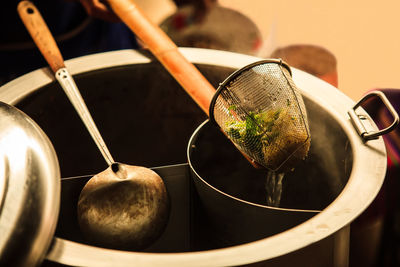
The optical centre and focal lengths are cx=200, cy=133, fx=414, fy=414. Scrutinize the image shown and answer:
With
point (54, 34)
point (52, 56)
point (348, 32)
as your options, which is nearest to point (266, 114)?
point (52, 56)

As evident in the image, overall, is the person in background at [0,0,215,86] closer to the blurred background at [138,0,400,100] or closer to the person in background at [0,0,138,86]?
the person in background at [0,0,138,86]

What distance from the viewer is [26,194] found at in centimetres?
58

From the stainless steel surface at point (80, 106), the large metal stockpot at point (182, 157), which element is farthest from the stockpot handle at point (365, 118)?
the stainless steel surface at point (80, 106)

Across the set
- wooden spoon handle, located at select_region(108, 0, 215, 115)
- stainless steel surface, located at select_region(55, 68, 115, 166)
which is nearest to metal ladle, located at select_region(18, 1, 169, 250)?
stainless steel surface, located at select_region(55, 68, 115, 166)

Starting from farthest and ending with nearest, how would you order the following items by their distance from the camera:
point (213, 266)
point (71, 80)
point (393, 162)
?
point (393, 162)
point (71, 80)
point (213, 266)

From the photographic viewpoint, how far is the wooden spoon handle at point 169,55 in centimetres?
92

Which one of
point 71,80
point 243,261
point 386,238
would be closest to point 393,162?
point 386,238

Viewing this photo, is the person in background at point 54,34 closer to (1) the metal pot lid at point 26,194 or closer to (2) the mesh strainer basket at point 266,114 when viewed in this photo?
(2) the mesh strainer basket at point 266,114

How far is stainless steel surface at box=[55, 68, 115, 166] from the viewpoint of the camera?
0.83m

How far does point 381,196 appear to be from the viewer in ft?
3.51

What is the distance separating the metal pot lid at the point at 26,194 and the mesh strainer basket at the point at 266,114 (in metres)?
→ 0.34

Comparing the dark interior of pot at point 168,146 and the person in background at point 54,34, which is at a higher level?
the person in background at point 54,34

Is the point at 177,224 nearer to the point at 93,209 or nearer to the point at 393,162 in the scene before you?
the point at 93,209

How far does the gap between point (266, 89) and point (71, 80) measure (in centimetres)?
42
